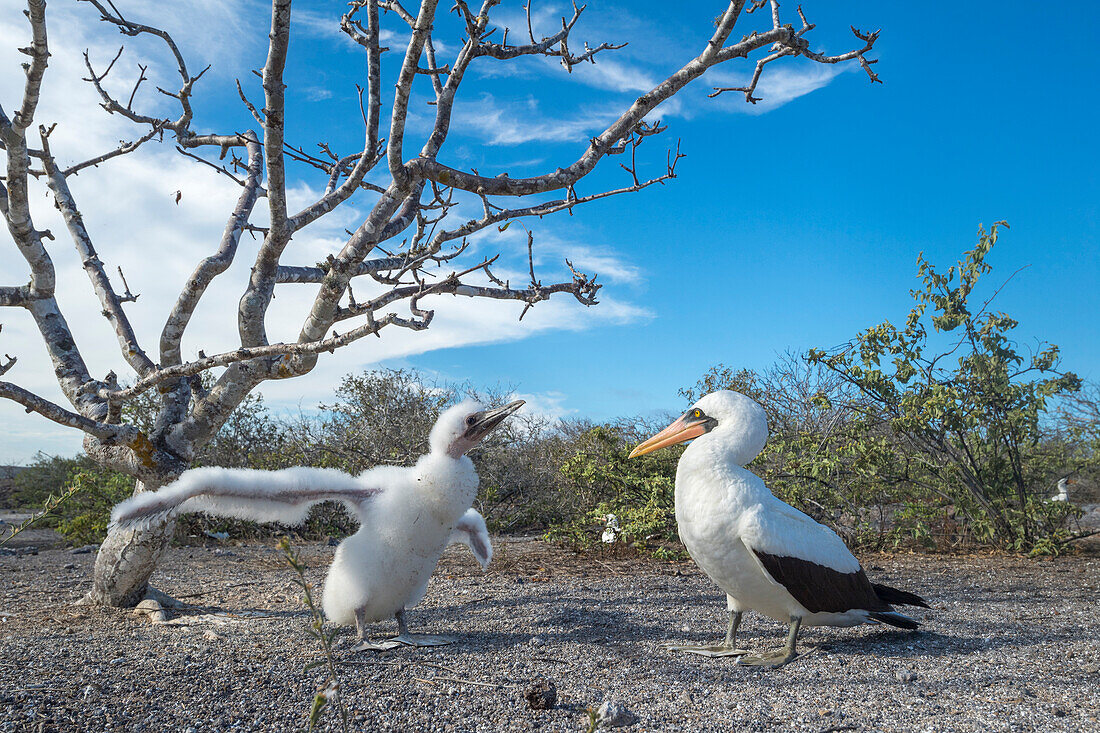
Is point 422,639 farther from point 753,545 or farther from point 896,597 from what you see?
point 896,597

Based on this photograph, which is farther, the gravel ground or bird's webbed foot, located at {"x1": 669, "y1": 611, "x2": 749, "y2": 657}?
bird's webbed foot, located at {"x1": 669, "y1": 611, "x2": 749, "y2": 657}

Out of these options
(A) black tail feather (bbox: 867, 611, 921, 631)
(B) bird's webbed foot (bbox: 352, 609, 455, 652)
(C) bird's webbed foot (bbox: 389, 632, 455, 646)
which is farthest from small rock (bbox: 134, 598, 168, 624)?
(A) black tail feather (bbox: 867, 611, 921, 631)

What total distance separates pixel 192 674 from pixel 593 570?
14.1 feet

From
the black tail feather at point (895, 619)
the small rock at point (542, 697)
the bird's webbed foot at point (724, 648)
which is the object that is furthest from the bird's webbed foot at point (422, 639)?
the black tail feather at point (895, 619)

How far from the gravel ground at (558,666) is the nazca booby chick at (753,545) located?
254 mm

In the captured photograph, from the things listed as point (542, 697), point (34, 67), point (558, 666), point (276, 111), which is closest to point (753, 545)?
point (558, 666)

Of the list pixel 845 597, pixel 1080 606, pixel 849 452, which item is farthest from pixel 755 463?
pixel 845 597

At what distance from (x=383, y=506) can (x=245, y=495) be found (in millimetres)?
785

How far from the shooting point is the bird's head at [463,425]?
4.35 metres

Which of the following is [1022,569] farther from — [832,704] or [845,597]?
[832,704]

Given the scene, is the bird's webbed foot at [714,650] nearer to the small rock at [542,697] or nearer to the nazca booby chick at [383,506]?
the small rock at [542,697]

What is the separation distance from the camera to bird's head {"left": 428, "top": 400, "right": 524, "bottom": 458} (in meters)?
4.35

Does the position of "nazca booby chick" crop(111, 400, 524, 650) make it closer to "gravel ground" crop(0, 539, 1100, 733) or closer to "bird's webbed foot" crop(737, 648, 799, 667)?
"gravel ground" crop(0, 539, 1100, 733)

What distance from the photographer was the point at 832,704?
3.37 meters
